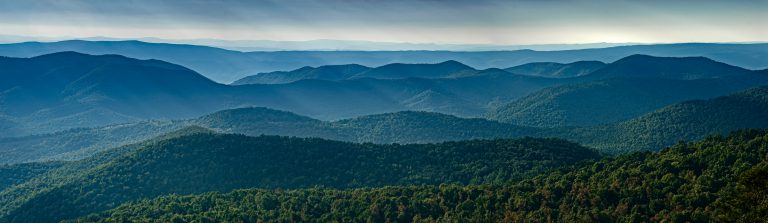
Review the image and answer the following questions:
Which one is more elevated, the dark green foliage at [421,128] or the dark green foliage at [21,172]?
the dark green foliage at [21,172]

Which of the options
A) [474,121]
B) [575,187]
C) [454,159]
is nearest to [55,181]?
[454,159]

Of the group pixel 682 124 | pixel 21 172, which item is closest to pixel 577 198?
pixel 682 124

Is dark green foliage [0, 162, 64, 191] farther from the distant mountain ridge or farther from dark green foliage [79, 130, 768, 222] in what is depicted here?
dark green foliage [79, 130, 768, 222]

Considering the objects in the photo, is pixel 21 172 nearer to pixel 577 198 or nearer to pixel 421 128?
pixel 421 128

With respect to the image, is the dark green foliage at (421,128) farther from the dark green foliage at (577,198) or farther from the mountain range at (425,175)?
the dark green foliage at (577,198)

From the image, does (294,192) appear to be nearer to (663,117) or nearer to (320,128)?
(663,117)

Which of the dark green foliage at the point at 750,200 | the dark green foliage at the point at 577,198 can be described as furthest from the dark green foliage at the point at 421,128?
the dark green foliage at the point at 750,200
